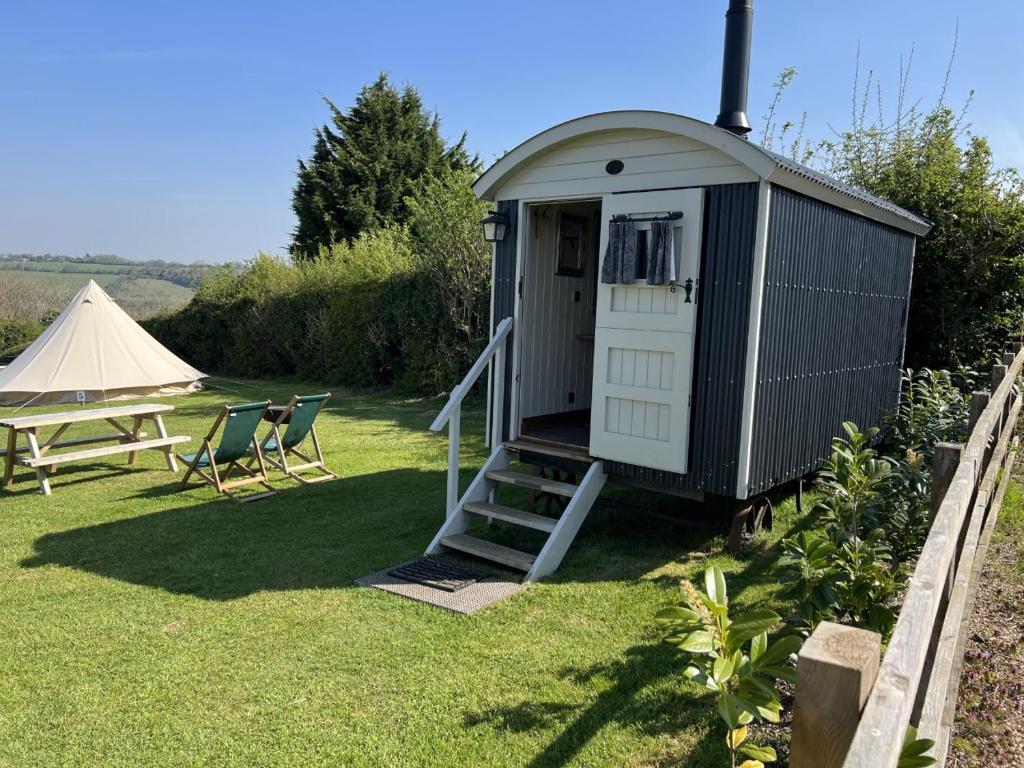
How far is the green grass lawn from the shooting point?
303cm

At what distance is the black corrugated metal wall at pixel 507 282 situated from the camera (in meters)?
A: 6.08

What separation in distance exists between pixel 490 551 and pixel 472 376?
1368mm

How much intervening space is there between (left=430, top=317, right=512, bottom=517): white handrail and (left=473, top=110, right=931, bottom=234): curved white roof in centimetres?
127

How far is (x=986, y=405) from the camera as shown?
431cm

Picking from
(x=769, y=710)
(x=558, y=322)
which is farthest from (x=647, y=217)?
(x=769, y=710)

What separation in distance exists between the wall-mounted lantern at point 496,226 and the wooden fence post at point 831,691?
5.17m

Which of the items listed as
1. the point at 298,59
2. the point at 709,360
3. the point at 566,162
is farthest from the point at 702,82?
the point at 298,59

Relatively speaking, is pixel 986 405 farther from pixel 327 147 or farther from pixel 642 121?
pixel 327 147

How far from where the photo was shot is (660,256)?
5.02 metres

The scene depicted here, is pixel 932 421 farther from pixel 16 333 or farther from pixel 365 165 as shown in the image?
pixel 16 333

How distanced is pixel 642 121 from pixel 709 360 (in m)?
1.75

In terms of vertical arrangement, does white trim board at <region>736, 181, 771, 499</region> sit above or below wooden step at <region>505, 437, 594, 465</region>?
above

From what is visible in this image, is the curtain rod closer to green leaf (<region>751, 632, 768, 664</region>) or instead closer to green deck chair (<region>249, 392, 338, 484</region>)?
green leaf (<region>751, 632, 768, 664</region>)

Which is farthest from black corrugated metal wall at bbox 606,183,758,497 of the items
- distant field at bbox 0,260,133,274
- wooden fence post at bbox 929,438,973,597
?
distant field at bbox 0,260,133,274
